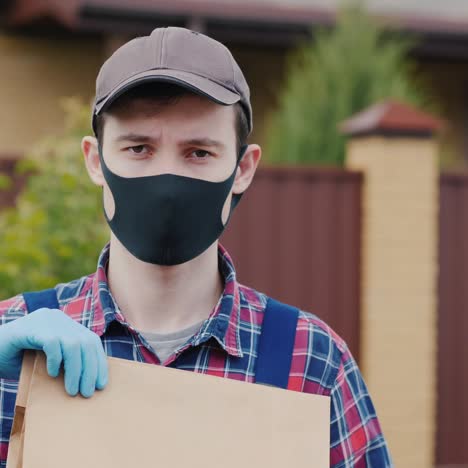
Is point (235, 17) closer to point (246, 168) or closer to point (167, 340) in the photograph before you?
point (246, 168)

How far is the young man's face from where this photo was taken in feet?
5.02

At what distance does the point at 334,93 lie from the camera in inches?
263

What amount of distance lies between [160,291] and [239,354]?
19 centimetres

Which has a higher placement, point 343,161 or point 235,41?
point 235,41

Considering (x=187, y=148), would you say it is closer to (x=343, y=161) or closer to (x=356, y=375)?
(x=356, y=375)

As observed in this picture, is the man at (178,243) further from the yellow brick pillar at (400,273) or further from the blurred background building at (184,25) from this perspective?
the blurred background building at (184,25)

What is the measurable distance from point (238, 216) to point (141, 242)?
3512 millimetres

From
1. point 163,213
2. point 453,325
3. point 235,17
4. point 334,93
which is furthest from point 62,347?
point 235,17

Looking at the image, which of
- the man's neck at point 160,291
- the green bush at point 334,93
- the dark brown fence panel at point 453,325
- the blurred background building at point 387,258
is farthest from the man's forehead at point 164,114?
the green bush at point 334,93

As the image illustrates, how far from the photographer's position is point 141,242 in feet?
5.41

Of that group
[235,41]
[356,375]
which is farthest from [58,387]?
[235,41]

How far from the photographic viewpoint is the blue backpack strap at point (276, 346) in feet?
5.28

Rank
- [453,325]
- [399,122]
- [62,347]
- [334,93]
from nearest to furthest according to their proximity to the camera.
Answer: [62,347], [399,122], [453,325], [334,93]

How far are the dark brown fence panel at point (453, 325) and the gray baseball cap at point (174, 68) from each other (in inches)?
158
